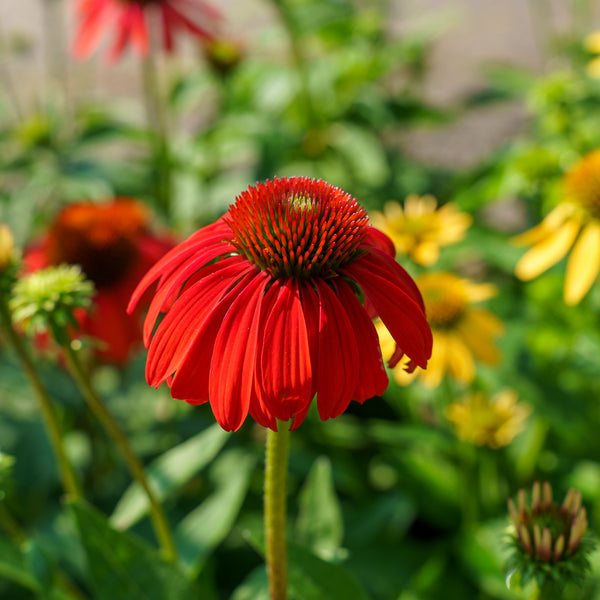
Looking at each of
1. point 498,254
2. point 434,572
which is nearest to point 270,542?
point 434,572

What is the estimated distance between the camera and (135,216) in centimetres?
121

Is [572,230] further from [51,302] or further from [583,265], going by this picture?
[51,302]

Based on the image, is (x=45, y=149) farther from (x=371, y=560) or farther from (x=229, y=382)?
(x=229, y=382)

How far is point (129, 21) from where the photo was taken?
144 cm

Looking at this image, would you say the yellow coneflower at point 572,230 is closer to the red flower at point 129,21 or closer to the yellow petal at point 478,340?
the yellow petal at point 478,340

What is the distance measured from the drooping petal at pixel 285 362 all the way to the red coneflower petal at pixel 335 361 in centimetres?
1

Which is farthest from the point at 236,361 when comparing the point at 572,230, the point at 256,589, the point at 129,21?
the point at 129,21

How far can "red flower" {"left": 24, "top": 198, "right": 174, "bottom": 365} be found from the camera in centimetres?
115

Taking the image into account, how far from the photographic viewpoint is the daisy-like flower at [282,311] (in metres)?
0.47

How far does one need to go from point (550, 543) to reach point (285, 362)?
0.90 feet

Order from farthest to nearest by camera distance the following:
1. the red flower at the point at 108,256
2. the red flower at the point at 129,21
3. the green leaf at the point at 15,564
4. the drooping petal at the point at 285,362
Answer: the red flower at the point at 129,21 → the red flower at the point at 108,256 → the green leaf at the point at 15,564 → the drooping petal at the point at 285,362

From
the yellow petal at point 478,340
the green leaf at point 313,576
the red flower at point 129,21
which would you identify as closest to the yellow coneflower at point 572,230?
the yellow petal at point 478,340

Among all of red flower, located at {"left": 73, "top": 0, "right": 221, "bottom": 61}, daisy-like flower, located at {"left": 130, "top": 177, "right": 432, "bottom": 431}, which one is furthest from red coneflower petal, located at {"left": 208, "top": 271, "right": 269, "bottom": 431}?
red flower, located at {"left": 73, "top": 0, "right": 221, "bottom": 61}

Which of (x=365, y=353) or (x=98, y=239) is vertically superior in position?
(x=365, y=353)
